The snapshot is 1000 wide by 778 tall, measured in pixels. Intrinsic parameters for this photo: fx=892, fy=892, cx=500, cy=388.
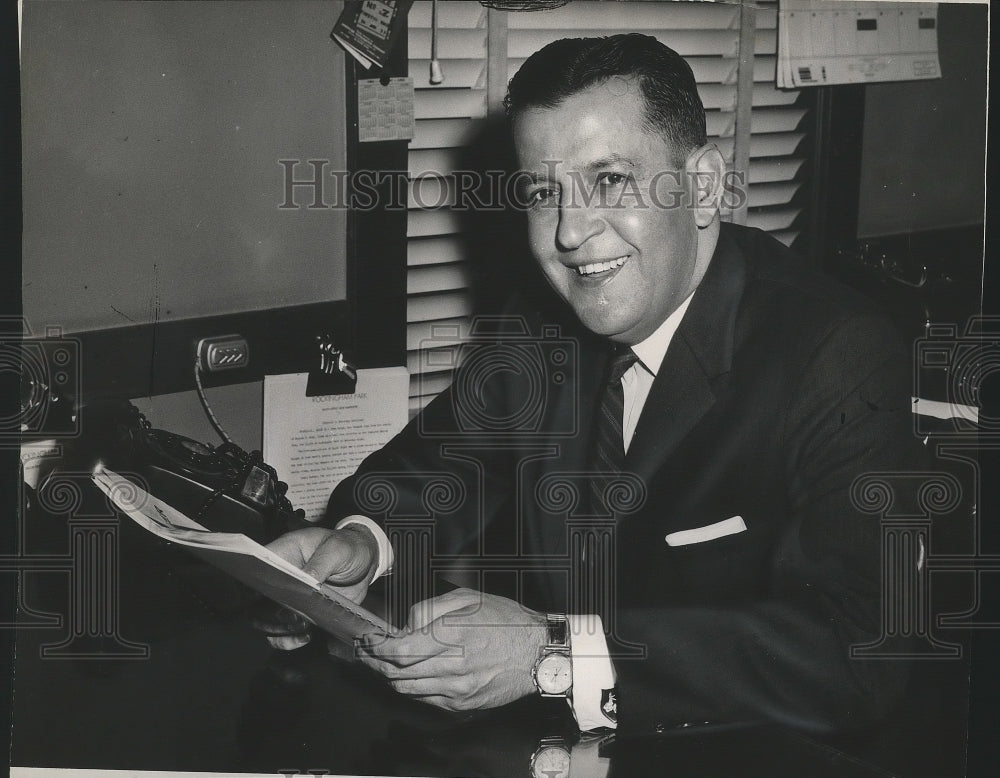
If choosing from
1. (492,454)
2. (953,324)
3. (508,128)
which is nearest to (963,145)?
(953,324)

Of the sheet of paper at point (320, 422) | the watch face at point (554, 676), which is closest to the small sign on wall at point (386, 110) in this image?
the sheet of paper at point (320, 422)

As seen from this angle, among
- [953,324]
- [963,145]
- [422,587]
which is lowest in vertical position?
[422,587]

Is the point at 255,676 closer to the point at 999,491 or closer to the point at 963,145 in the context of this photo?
the point at 999,491

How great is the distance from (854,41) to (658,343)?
1.68ft

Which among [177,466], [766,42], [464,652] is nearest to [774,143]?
[766,42]

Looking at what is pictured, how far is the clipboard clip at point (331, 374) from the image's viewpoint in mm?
1351

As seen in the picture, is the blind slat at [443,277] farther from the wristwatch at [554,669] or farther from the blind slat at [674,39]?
the wristwatch at [554,669]

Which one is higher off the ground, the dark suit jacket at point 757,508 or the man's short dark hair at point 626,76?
the man's short dark hair at point 626,76

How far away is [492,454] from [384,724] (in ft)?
1.35

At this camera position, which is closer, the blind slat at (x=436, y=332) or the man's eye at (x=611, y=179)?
the man's eye at (x=611, y=179)

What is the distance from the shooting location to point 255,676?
1192 millimetres

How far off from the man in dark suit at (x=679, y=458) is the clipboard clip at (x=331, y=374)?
0.23 metres

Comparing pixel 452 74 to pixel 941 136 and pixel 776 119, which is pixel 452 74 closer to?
pixel 776 119

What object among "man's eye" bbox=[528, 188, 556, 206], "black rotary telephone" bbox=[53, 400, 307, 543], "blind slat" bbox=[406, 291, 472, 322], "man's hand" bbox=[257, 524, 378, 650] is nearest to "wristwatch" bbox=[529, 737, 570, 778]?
"man's hand" bbox=[257, 524, 378, 650]
